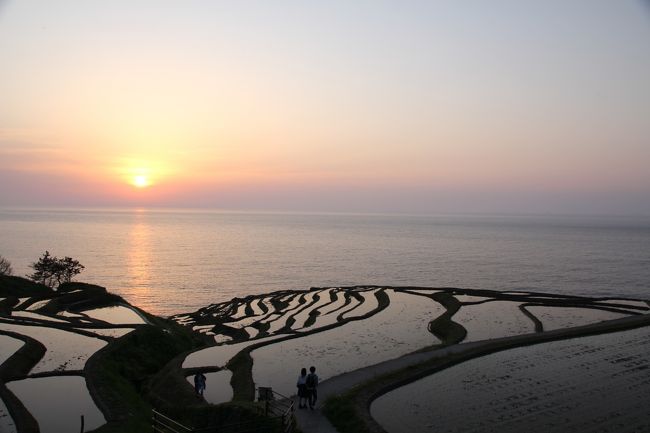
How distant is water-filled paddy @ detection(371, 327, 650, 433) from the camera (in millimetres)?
25766

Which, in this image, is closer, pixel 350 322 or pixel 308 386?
pixel 308 386

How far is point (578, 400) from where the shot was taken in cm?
2914

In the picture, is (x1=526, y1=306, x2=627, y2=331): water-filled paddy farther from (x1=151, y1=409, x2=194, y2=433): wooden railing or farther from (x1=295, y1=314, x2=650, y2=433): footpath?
(x1=151, y1=409, x2=194, y2=433): wooden railing

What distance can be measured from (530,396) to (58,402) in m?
29.4

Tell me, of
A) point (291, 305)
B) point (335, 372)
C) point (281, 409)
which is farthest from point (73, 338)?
point (291, 305)

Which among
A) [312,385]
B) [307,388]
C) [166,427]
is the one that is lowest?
[166,427]

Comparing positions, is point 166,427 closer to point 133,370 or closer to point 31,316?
point 133,370

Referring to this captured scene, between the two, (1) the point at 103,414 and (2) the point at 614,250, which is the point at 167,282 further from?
(2) the point at 614,250

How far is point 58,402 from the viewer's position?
2998 centimetres

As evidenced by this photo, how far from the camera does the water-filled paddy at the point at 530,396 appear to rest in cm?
2577

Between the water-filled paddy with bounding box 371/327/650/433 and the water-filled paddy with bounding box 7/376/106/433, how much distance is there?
55.5 feet

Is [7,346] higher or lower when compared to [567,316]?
higher

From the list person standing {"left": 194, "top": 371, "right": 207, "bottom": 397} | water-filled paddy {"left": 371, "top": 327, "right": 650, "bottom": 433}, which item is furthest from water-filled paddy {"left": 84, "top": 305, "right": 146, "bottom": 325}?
water-filled paddy {"left": 371, "top": 327, "right": 650, "bottom": 433}

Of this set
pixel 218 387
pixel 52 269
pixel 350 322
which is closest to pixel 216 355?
pixel 218 387
